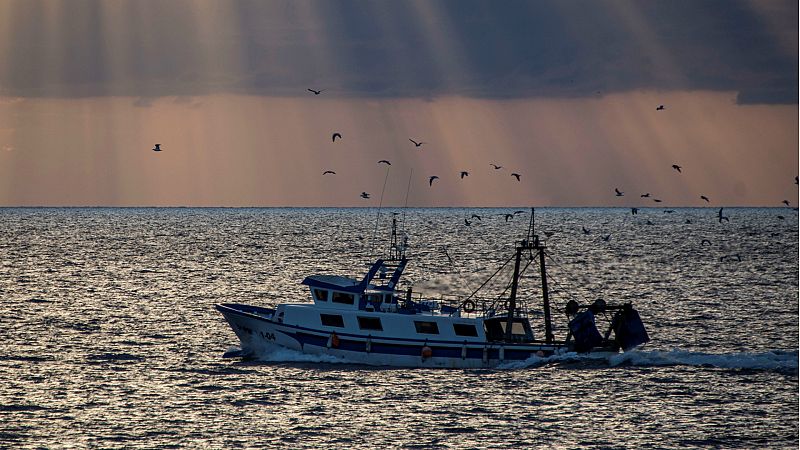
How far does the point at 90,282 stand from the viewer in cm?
10669

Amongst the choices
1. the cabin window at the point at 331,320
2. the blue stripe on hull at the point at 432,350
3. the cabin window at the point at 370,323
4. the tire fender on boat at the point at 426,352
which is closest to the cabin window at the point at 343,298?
the cabin window at the point at 331,320

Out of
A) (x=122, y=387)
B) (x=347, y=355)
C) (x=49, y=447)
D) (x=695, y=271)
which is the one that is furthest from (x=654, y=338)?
(x=695, y=271)

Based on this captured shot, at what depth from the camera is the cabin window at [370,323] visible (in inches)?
2179

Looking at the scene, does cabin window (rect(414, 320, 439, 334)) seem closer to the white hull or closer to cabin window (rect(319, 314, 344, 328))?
the white hull

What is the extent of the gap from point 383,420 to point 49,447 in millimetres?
12107

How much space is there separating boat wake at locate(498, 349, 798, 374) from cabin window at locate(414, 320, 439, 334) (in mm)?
3506

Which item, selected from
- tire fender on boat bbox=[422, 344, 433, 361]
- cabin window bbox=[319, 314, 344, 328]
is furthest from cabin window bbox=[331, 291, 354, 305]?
tire fender on boat bbox=[422, 344, 433, 361]

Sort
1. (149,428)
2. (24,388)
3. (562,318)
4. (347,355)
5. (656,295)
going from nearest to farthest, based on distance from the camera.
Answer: (149,428), (24,388), (347,355), (562,318), (656,295)

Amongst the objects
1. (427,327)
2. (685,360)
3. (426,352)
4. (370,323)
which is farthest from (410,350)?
(685,360)

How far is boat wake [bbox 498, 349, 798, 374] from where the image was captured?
5441 cm

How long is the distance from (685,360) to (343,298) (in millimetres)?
16678

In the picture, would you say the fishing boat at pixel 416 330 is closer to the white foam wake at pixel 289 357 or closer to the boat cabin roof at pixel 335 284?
the boat cabin roof at pixel 335 284

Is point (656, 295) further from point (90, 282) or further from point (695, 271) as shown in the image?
point (90, 282)

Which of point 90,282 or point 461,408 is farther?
point 90,282
